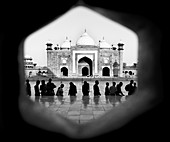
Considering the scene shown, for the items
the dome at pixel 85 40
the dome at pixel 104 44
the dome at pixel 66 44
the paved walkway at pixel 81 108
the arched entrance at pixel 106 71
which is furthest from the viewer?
the dome at pixel 66 44

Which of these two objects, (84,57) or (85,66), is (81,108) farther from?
(85,66)

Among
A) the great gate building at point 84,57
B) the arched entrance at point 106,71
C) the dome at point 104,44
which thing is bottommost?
the arched entrance at point 106,71

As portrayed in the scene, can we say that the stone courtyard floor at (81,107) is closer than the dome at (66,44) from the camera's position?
Yes

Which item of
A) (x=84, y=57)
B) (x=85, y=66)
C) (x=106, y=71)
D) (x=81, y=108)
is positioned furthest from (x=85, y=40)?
(x=81, y=108)

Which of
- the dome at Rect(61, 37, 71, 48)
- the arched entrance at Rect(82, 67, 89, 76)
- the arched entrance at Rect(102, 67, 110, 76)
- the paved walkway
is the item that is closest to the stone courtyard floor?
the paved walkway

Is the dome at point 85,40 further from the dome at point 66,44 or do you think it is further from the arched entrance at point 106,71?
the arched entrance at point 106,71

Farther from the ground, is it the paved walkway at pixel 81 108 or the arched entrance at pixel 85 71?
the arched entrance at pixel 85 71

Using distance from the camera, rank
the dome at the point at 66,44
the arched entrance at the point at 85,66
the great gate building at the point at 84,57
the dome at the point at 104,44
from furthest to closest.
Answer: the dome at the point at 66,44 → the dome at the point at 104,44 → the arched entrance at the point at 85,66 → the great gate building at the point at 84,57

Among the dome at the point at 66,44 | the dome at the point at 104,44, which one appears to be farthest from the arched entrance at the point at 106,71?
the dome at the point at 66,44
